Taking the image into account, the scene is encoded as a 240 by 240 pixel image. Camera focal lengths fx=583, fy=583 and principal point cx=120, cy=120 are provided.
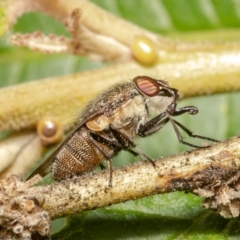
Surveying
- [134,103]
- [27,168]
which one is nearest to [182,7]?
[134,103]

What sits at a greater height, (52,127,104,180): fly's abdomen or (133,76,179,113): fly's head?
(133,76,179,113): fly's head

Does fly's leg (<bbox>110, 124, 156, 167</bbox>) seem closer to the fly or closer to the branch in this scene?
the fly

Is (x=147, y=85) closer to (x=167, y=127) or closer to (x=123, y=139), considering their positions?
(x=123, y=139)

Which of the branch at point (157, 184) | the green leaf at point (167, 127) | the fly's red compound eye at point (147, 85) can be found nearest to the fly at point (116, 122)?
the fly's red compound eye at point (147, 85)

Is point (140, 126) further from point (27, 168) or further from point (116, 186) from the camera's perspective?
point (116, 186)

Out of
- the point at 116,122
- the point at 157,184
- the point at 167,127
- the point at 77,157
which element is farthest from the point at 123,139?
the point at 167,127

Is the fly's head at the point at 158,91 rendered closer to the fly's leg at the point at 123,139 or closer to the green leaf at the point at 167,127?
the fly's leg at the point at 123,139

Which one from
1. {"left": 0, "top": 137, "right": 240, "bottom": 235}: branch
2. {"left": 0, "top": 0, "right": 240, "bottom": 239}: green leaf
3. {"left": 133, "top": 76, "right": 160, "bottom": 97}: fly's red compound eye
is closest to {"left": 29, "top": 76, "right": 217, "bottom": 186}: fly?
{"left": 133, "top": 76, "right": 160, "bottom": 97}: fly's red compound eye
